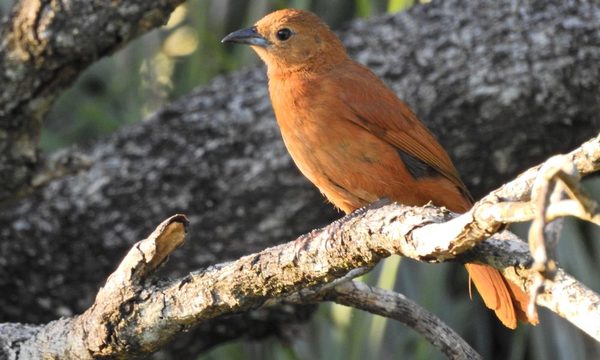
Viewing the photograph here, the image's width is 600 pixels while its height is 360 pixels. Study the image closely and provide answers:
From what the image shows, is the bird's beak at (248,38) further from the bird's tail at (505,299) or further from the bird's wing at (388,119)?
the bird's tail at (505,299)

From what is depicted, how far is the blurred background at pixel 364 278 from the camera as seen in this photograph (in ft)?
16.5

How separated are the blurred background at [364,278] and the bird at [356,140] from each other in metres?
0.54

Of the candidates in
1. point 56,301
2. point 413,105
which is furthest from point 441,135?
point 56,301

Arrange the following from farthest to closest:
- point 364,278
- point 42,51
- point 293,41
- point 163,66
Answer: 1. point 163,66
2. point 364,278
3. point 293,41
4. point 42,51

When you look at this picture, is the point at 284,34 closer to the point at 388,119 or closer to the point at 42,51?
the point at 388,119

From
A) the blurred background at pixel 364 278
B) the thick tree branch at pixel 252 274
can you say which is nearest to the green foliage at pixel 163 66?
the blurred background at pixel 364 278

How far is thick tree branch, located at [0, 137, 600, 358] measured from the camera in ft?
8.00

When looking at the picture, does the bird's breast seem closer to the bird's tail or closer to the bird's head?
the bird's head

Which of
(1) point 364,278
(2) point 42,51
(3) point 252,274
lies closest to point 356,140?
(1) point 364,278

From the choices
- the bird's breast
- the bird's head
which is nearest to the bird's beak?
the bird's head

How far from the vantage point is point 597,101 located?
4.48m

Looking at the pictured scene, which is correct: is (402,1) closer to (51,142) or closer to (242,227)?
(242,227)

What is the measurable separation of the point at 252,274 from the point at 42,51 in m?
1.60

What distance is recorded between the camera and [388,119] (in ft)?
13.8
